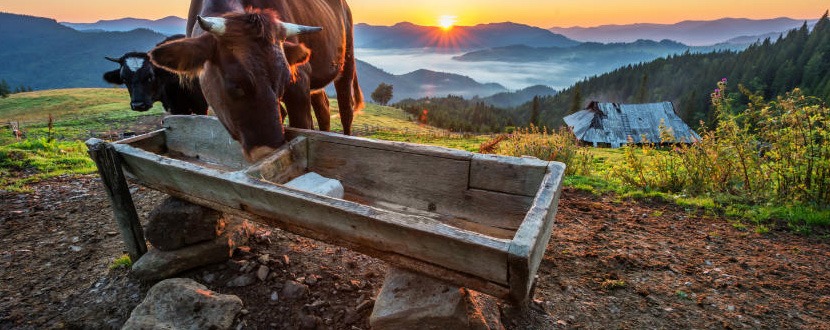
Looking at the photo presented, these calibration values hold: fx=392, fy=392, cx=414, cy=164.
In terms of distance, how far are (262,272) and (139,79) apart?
5.19 metres

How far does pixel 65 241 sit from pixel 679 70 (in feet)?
376

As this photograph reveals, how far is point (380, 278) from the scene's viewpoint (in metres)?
3.40

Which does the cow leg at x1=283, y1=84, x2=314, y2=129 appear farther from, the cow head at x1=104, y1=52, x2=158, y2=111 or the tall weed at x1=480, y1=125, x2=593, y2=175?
the tall weed at x1=480, y1=125, x2=593, y2=175

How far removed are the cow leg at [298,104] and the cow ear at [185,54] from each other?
1.00 m

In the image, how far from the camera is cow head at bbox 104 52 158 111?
646cm

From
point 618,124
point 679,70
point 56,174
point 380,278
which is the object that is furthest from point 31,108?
point 679,70

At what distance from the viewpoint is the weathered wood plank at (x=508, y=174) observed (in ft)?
9.34

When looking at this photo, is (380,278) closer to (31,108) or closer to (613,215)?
(613,215)

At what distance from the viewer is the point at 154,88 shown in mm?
6434

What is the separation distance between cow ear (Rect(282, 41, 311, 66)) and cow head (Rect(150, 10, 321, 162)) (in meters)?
0.11

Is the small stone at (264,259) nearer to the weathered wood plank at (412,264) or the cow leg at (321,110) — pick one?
the weathered wood plank at (412,264)

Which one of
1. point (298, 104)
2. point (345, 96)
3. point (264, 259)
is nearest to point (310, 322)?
point (264, 259)

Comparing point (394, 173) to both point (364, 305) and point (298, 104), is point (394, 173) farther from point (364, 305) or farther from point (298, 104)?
point (298, 104)

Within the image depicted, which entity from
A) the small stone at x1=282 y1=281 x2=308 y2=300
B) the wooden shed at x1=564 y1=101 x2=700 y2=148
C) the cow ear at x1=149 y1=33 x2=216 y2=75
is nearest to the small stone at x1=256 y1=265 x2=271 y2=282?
the small stone at x1=282 y1=281 x2=308 y2=300
